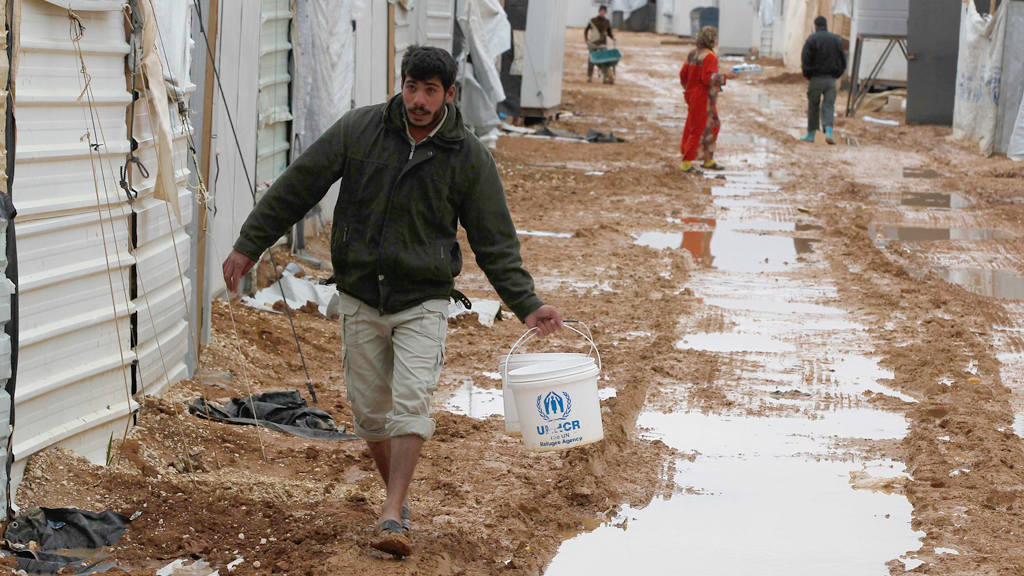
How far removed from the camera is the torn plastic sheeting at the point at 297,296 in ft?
26.3

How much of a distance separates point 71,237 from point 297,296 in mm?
3734

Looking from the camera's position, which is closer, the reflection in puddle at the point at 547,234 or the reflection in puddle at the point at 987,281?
the reflection in puddle at the point at 987,281

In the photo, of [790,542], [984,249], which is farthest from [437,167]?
[984,249]

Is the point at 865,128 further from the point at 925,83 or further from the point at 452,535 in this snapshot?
the point at 452,535

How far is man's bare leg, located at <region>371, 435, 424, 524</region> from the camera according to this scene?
13.1ft

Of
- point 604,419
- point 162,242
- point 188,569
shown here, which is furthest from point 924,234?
point 188,569

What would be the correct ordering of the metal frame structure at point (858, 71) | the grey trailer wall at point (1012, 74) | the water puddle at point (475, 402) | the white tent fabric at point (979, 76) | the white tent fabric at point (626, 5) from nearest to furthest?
the water puddle at point (475, 402) < the grey trailer wall at point (1012, 74) < the white tent fabric at point (979, 76) < the metal frame structure at point (858, 71) < the white tent fabric at point (626, 5)

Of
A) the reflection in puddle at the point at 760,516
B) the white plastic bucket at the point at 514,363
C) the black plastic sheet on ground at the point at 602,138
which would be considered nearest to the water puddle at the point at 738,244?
the reflection in puddle at the point at 760,516

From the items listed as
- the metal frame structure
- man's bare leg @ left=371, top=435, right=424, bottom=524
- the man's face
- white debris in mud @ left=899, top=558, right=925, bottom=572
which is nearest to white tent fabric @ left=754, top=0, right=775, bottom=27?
the metal frame structure

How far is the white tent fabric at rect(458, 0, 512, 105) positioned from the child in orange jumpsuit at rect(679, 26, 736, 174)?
9.97 ft

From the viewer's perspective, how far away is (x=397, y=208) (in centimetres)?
404

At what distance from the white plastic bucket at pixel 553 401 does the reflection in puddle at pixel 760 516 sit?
45 centimetres

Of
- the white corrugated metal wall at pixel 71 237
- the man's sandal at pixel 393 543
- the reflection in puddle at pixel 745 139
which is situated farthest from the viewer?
the reflection in puddle at pixel 745 139

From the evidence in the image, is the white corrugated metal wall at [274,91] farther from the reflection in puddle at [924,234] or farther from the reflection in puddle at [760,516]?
the reflection in puddle at [924,234]
